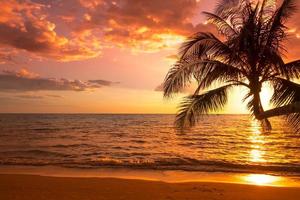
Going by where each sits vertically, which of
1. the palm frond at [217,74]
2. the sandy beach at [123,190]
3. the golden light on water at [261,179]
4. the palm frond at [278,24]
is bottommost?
the golden light on water at [261,179]

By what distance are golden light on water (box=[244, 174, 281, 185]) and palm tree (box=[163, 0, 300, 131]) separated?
4.92m

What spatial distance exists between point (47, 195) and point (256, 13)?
746 centimetres

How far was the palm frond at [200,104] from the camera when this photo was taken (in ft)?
27.7

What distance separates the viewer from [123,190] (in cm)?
1067

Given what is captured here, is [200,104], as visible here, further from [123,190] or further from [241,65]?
[123,190]

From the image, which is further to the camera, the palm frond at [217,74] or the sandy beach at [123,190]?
the sandy beach at [123,190]

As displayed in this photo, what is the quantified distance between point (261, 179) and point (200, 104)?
715 cm

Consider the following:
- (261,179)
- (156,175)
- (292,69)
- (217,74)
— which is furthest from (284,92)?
(156,175)

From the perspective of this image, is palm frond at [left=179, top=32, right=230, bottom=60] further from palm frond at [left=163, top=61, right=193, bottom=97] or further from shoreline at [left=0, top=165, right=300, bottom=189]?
shoreline at [left=0, top=165, right=300, bottom=189]

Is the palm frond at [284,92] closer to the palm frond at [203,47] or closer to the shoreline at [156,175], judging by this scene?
the palm frond at [203,47]

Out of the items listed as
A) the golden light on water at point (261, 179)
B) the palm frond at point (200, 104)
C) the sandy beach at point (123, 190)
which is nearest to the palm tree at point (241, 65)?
the palm frond at point (200, 104)

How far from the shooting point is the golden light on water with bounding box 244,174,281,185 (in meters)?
13.1

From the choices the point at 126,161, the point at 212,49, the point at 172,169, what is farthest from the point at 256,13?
the point at 126,161

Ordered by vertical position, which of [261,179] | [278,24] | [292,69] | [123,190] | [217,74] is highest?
[278,24]
